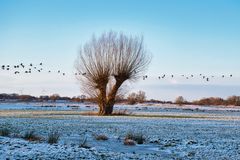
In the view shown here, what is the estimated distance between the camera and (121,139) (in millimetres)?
22359

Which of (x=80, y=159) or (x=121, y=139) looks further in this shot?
(x=121, y=139)

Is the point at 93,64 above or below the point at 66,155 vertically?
above

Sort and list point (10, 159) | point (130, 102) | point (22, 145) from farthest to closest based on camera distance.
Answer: point (130, 102), point (22, 145), point (10, 159)

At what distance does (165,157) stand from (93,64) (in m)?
42.7

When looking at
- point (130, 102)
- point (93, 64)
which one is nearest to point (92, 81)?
point (93, 64)

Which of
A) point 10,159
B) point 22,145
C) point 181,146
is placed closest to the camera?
point 10,159

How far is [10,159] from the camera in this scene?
12.5 metres

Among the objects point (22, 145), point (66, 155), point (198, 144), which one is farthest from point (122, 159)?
point (198, 144)

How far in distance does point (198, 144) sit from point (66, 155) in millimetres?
8973

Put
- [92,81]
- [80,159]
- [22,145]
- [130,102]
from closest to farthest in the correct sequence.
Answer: [80,159] < [22,145] < [92,81] < [130,102]

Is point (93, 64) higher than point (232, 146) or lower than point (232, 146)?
higher

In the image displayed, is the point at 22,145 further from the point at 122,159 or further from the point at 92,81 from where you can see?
the point at 92,81

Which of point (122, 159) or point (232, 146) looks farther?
point (232, 146)

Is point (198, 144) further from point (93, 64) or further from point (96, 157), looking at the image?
point (93, 64)
